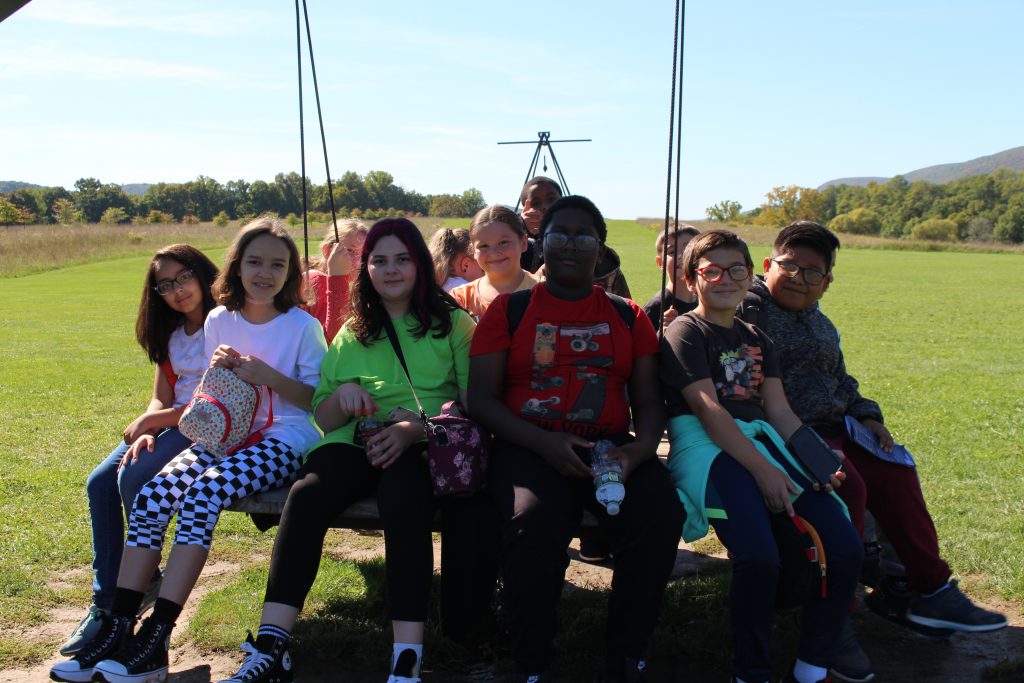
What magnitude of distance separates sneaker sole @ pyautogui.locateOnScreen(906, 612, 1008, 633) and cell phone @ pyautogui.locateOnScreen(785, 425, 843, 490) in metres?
0.90

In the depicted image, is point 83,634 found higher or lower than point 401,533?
lower

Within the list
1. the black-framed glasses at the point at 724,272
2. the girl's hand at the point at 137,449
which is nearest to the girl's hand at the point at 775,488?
the black-framed glasses at the point at 724,272

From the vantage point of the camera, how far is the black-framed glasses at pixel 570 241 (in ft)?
11.3

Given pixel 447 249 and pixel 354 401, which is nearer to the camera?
pixel 354 401

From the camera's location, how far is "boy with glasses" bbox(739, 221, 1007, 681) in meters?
3.76

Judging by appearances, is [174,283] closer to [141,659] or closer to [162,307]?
[162,307]

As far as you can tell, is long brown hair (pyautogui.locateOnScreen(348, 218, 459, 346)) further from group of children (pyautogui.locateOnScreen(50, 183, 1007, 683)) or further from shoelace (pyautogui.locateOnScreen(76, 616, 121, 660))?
shoelace (pyautogui.locateOnScreen(76, 616, 121, 660))

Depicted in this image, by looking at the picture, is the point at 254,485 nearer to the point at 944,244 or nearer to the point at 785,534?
the point at 785,534

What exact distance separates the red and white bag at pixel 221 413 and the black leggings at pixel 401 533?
0.32 metres

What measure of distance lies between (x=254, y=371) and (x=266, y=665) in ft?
3.65

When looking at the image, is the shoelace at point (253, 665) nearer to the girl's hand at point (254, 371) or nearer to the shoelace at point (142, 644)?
the shoelace at point (142, 644)

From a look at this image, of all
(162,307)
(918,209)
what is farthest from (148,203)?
(162,307)

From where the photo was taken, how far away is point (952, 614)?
374cm

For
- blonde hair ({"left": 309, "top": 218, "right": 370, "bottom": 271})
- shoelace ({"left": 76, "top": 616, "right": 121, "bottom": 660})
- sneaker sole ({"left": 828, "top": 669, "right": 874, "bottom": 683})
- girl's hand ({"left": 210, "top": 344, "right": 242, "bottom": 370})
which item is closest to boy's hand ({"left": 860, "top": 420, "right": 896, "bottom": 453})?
sneaker sole ({"left": 828, "top": 669, "right": 874, "bottom": 683})
